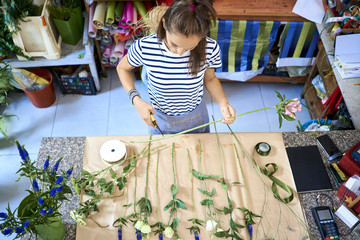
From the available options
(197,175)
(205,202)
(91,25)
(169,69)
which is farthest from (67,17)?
(205,202)

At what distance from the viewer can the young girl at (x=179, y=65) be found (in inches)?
42.4

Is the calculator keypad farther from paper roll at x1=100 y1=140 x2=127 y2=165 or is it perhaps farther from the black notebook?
paper roll at x1=100 y1=140 x2=127 y2=165

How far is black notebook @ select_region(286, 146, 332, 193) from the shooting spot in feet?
4.41

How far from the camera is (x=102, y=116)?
2.76 metres

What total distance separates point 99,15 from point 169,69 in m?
1.28

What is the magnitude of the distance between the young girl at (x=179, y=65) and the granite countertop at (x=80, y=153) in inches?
13.6

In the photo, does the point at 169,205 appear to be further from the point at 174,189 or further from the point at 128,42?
the point at 128,42

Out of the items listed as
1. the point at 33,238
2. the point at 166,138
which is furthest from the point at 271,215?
the point at 33,238

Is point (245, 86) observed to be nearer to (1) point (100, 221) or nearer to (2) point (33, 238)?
(1) point (100, 221)

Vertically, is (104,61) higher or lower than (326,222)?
lower

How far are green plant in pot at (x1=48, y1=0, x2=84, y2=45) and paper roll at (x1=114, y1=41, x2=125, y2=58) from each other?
13.4 inches

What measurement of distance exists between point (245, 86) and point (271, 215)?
75.5 inches

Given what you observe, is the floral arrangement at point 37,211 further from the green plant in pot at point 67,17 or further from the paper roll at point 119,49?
the paper roll at point 119,49

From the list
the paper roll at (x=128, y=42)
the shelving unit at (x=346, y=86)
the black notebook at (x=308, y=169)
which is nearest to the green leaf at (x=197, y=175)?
the black notebook at (x=308, y=169)
